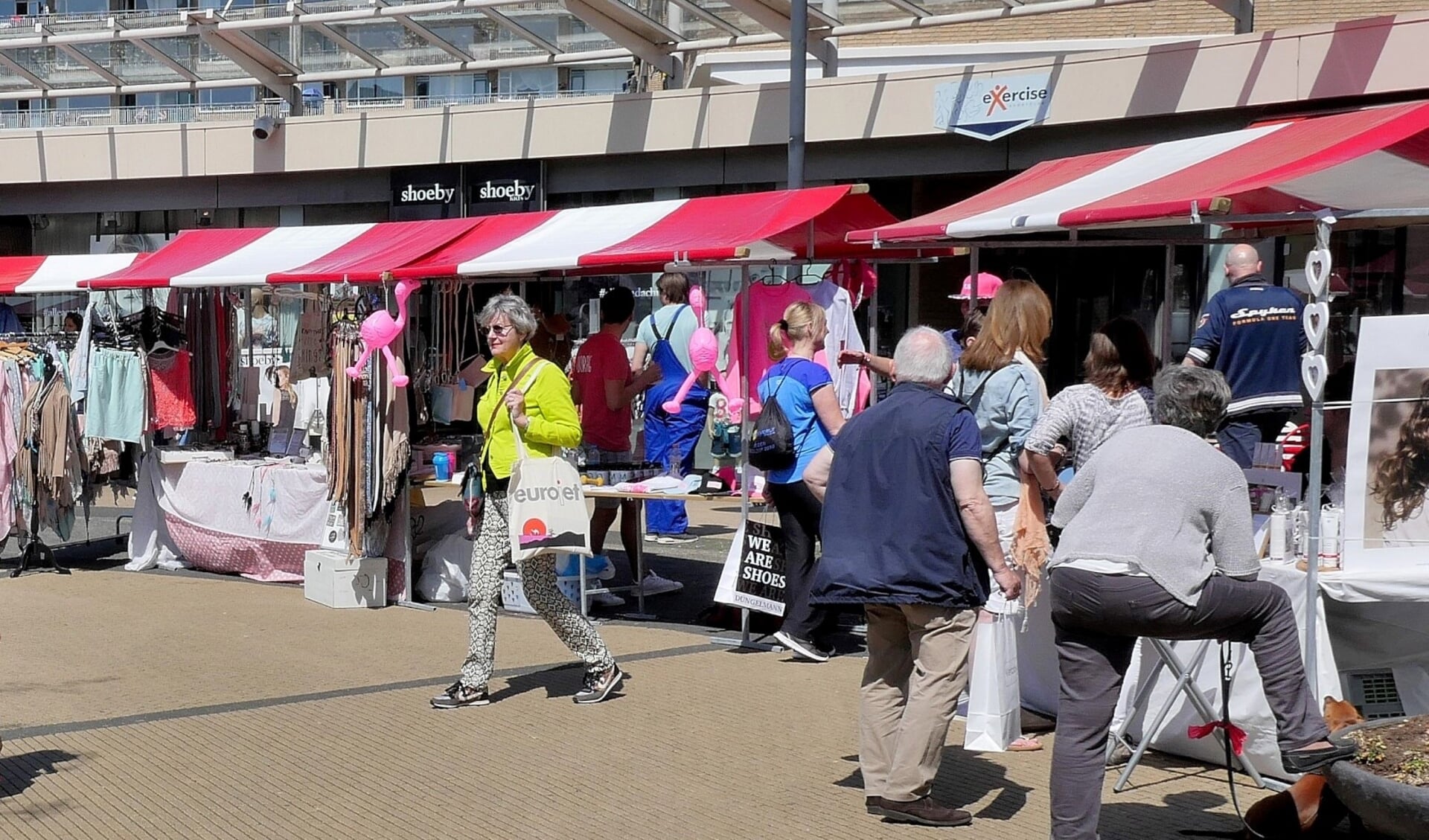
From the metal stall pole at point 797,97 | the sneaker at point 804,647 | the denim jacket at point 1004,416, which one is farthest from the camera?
the metal stall pole at point 797,97

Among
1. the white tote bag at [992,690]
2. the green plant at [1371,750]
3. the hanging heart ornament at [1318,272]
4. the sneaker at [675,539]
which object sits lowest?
the sneaker at [675,539]

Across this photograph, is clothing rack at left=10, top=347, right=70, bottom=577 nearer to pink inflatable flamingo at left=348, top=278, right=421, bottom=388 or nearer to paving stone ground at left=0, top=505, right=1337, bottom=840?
paving stone ground at left=0, top=505, right=1337, bottom=840

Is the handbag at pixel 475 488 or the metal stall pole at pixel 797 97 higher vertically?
the metal stall pole at pixel 797 97

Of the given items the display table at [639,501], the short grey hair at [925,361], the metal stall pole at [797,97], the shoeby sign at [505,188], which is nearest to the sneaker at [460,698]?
the display table at [639,501]

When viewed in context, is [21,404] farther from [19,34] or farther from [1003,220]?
[19,34]

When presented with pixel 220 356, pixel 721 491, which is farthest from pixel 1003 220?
pixel 220 356

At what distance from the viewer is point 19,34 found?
808 inches

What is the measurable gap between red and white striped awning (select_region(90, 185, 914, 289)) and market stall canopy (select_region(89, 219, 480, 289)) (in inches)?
0.5

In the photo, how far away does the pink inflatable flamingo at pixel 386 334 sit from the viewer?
958 centimetres

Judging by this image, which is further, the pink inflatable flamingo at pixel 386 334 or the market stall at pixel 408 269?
the pink inflatable flamingo at pixel 386 334

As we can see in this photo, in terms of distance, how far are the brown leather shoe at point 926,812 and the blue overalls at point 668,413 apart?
5.60 m

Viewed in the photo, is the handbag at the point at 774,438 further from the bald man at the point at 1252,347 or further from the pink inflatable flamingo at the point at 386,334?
the pink inflatable flamingo at the point at 386,334

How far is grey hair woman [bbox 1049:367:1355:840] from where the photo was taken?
4.63m

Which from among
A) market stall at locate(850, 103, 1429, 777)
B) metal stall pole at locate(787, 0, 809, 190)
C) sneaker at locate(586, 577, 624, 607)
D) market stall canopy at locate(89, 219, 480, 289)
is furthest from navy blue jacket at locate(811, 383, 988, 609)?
metal stall pole at locate(787, 0, 809, 190)
